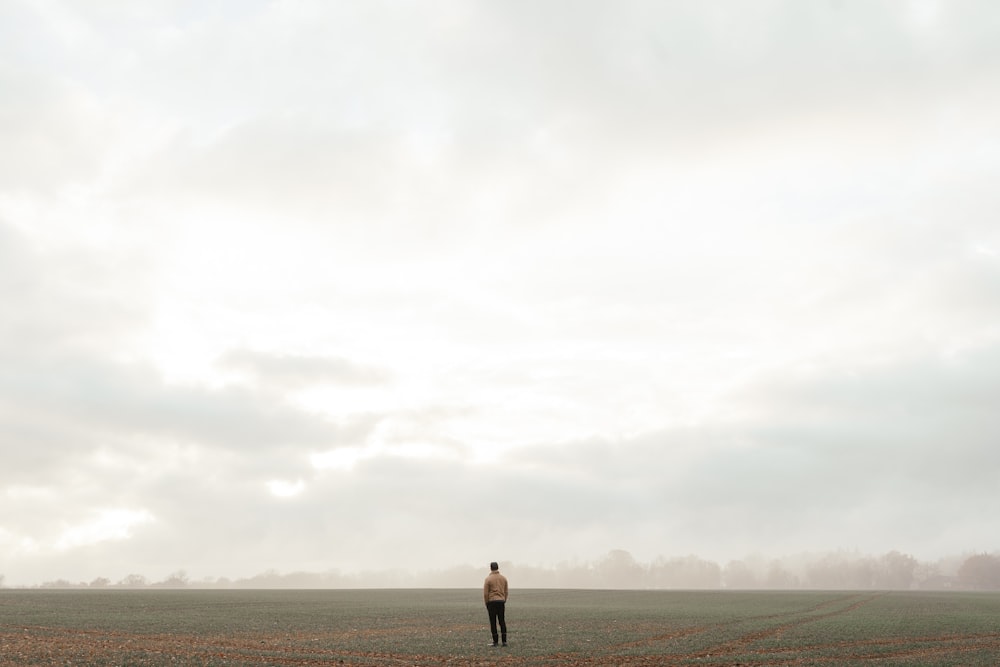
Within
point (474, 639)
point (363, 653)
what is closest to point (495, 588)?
point (474, 639)

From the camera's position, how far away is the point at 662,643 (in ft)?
112

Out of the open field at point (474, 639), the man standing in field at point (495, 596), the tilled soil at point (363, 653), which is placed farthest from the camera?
the man standing in field at point (495, 596)

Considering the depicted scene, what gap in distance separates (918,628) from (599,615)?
69.4ft

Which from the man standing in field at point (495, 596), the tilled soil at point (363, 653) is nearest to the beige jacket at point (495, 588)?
the man standing in field at point (495, 596)

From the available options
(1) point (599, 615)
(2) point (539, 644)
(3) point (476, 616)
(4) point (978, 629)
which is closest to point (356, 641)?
(2) point (539, 644)

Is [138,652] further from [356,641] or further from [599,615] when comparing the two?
→ [599,615]

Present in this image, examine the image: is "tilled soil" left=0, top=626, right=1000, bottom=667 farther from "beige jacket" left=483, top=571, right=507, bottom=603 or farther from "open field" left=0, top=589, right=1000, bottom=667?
"beige jacket" left=483, top=571, right=507, bottom=603

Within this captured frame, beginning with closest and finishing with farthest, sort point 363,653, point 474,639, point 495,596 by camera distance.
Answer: point 363,653
point 495,596
point 474,639

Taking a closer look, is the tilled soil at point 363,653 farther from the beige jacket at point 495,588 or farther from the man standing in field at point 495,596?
the beige jacket at point 495,588

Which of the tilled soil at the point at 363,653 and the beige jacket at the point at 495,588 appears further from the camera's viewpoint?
the beige jacket at the point at 495,588

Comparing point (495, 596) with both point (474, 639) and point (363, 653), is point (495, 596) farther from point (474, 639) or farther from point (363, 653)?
point (363, 653)

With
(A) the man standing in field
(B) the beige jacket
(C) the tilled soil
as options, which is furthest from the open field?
(B) the beige jacket

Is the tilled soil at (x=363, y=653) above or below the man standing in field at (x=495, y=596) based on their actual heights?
below

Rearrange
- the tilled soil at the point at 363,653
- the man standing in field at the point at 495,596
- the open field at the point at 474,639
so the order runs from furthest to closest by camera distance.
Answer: the man standing in field at the point at 495,596 < the open field at the point at 474,639 < the tilled soil at the point at 363,653
